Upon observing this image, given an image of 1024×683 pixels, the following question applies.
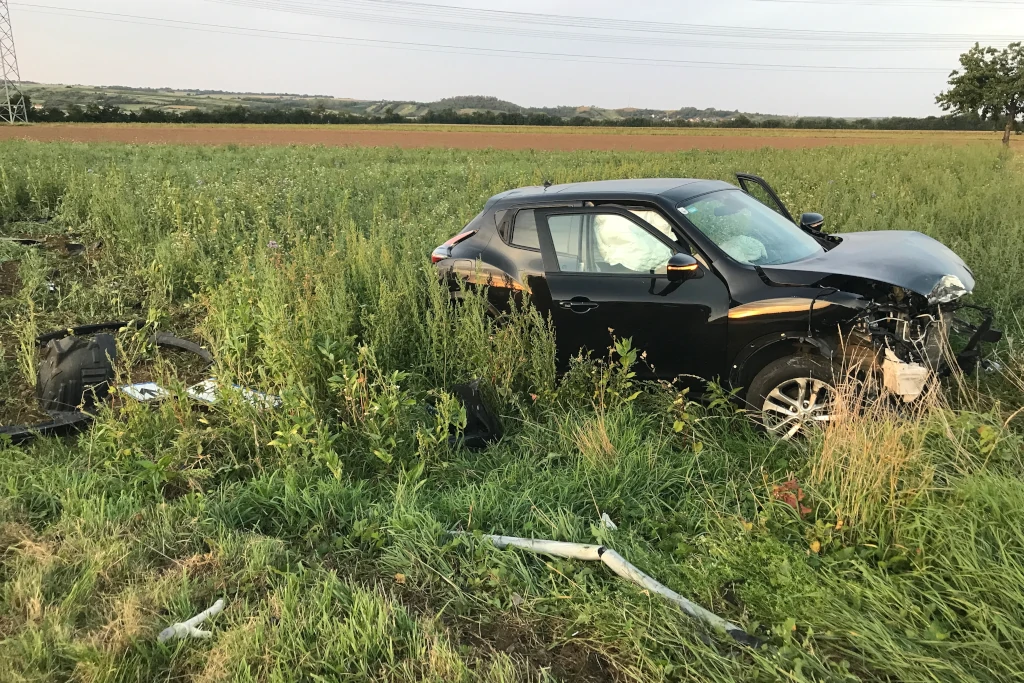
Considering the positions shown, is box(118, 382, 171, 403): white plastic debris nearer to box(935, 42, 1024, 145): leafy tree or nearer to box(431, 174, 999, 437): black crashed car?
box(431, 174, 999, 437): black crashed car

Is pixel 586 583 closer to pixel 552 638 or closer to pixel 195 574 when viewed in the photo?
pixel 552 638

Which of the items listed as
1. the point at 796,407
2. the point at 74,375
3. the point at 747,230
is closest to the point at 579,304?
the point at 747,230

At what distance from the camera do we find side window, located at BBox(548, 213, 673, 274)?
474 cm

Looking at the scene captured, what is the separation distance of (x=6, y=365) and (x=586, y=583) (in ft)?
20.4

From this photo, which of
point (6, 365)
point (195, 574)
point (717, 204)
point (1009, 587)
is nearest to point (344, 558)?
point (195, 574)

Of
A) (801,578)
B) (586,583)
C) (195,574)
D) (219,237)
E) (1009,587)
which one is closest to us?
(1009,587)

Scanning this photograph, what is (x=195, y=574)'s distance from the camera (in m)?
3.08

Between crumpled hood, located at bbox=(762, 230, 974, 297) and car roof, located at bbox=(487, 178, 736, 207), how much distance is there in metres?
1.02

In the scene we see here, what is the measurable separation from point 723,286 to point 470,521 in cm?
244

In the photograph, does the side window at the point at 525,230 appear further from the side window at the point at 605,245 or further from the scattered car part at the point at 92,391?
the scattered car part at the point at 92,391

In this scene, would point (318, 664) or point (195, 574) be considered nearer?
point (318, 664)

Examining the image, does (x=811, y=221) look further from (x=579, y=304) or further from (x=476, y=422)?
(x=476, y=422)

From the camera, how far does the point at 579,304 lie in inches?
192

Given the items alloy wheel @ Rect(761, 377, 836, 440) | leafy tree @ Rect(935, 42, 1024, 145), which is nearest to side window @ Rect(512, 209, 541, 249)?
alloy wheel @ Rect(761, 377, 836, 440)
